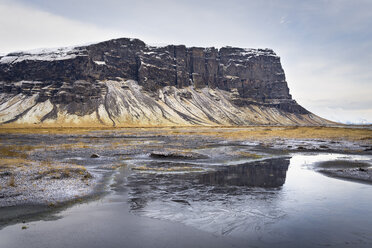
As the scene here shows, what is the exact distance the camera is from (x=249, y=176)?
84.2 feet

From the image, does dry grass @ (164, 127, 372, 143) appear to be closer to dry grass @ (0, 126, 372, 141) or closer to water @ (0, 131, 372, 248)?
dry grass @ (0, 126, 372, 141)

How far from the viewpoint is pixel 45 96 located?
19812cm

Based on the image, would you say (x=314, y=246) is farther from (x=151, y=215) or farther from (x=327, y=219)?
(x=151, y=215)

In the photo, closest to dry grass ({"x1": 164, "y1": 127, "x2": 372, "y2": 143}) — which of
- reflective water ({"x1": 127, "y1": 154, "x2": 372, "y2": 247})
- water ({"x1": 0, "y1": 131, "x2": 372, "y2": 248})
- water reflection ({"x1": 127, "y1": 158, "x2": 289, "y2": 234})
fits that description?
reflective water ({"x1": 127, "y1": 154, "x2": 372, "y2": 247})

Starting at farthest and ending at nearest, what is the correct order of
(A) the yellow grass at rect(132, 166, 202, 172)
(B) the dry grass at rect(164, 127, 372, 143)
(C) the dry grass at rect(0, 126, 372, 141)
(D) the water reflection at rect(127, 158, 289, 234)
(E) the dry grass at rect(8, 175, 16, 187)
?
(C) the dry grass at rect(0, 126, 372, 141) < (B) the dry grass at rect(164, 127, 372, 143) < (A) the yellow grass at rect(132, 166, 202, 172) < (E) the dry grass at rect(8, 175, 16, 187) < (D) the water reflection at rect(127, 158, 289, 234)

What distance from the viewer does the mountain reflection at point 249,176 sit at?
22750 mm

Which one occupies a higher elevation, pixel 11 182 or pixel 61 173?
pixel 61 173

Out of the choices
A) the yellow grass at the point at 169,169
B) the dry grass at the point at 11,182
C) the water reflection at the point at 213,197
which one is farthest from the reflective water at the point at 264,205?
the dry grass at the point at 11,182

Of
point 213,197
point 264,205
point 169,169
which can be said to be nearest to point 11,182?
point 169,169

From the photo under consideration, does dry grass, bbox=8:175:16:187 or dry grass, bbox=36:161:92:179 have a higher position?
dry grass, bbox=36:161:92:179

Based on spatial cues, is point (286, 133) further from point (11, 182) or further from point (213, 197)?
point (11, 182)

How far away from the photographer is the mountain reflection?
2275 cm

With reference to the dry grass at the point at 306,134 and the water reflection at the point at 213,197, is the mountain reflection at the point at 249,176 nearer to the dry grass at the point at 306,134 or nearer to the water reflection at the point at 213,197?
the water reflection at the point at 213,197

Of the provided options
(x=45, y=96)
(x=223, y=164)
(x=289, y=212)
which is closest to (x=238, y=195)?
(x=289, y=212)
